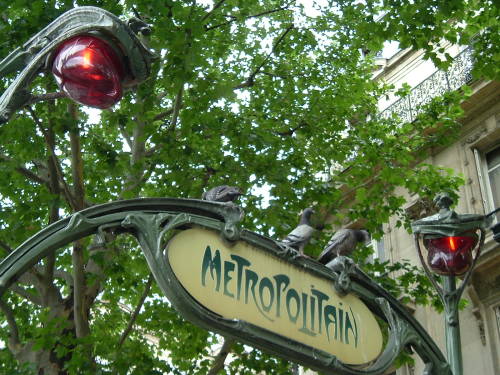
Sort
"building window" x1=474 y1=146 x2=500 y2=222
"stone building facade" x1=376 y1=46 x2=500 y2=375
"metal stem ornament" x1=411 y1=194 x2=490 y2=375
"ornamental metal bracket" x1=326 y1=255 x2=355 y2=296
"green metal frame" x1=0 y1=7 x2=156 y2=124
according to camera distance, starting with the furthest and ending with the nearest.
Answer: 1. "building window" x1=474 y1=146 x2=500 y2=222
2. "stone building facade" x1=376 y1=46 x2=500 y2=375
3. "metal stem ornament" x1=411 y1=194 x2=490 y2=375
4. "ornamental metal bracket" x1=326 y1=255 x2=355 y2=296
5. "green metal frame" x1=0 y1=7 x2=156 y2=124

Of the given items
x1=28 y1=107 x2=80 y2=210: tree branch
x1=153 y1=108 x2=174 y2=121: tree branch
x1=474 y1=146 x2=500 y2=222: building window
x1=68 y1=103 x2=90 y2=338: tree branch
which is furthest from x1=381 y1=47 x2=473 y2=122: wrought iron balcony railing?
x1=28 y1=107 x2=80 y2=210: tree branch

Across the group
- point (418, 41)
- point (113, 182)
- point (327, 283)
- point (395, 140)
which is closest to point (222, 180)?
point (113, 182)

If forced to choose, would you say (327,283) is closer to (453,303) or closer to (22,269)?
(22,269)

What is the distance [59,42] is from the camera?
11.1 ft

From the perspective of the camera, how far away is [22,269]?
291 cm

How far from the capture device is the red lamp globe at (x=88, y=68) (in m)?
3.34

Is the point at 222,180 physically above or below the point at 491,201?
below

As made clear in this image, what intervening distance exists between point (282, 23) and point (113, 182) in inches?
214

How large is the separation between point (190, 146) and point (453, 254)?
6992 mm

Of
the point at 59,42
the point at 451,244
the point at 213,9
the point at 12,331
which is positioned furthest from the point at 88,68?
the point at 213,9

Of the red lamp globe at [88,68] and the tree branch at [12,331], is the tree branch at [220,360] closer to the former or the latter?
the tree branch at [12,331]

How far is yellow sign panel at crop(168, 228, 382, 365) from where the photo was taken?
3.08 metres

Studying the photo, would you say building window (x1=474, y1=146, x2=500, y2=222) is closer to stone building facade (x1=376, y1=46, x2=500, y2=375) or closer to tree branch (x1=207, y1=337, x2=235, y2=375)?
stone building facade (x1=376, y1=46, x2=500, y2=375)

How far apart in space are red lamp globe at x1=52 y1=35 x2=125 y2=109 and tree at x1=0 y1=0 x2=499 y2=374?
16.1 ft
